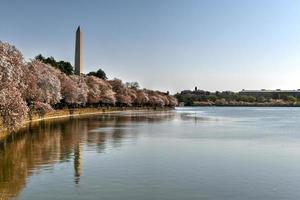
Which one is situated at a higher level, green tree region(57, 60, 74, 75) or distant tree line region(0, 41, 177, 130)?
green tree region(57, 60, 74, 75)

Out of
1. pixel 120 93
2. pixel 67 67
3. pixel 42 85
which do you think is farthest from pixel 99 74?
pixel 42 85

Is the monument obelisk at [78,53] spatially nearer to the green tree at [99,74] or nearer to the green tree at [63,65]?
the green tree at [63,65]

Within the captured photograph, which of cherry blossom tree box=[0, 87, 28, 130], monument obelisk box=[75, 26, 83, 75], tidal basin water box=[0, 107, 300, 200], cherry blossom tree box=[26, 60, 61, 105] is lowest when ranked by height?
tidal basin water box=[0, 107, 300, 200]

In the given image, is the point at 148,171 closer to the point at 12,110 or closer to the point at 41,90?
the point at 12,110

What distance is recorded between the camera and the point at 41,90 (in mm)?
76500

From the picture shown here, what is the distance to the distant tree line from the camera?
125 feet

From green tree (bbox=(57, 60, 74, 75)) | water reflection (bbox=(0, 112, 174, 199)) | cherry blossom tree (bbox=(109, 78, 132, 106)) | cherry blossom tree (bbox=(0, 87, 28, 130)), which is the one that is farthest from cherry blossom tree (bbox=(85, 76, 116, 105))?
cherry blossom tree (bbox=(0, 87, 28, 130))

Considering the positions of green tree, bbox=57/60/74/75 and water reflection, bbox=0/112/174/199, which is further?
green tree, bbox=57/60/74/75

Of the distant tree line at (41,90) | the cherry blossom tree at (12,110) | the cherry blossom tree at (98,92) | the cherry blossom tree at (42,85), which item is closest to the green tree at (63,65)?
the distant tree line at (41,90)

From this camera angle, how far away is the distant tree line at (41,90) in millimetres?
38219

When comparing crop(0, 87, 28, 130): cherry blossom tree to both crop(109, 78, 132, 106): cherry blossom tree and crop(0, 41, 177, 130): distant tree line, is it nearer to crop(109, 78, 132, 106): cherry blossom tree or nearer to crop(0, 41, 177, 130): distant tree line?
crop(0, 41, 177, 130): distant tree line

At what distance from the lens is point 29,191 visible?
783 inches

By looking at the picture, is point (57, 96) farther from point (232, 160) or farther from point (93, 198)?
point (93, 198)

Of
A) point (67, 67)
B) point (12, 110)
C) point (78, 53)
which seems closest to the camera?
point (12, 110)
